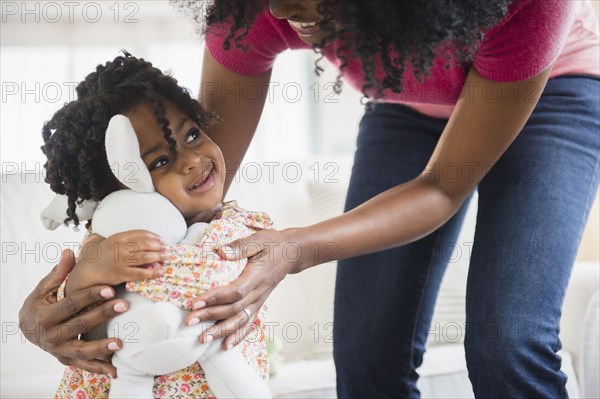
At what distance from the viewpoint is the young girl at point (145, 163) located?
899mm

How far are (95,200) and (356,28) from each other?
443 millimetres

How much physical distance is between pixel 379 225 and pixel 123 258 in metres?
0.36

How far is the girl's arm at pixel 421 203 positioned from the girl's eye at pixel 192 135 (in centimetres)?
19

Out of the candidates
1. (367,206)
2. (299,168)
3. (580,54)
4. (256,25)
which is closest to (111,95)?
(256,25)

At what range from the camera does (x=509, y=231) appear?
1025mm

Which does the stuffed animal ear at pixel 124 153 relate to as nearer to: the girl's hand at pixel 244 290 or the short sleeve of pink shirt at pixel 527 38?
the girl's hand at pixel 244 290

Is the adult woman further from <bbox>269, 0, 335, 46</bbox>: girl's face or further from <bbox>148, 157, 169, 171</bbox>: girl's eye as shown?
<bbox>148, 157, 169, 171</bbox>: girl's eye

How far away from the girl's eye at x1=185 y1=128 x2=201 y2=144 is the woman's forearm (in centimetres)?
20

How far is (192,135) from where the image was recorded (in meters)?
1.02

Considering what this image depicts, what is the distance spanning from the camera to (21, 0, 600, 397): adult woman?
0.89m

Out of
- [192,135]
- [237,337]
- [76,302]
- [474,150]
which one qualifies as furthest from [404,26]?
[76,302]

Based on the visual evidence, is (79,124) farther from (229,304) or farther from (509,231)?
(509,231)

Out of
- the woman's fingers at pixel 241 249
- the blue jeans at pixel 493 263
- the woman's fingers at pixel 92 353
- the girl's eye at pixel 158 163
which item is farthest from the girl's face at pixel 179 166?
the blue jeans at pixel 493 263

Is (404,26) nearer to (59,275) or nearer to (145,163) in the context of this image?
(145,163)
